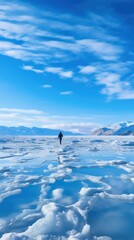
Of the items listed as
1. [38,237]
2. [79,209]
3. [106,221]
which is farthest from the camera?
[79,209]

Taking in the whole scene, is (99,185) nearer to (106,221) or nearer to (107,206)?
(107,206)

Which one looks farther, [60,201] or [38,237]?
[60,201]

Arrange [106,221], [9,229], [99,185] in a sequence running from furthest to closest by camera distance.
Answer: [99,185], [106,221], [9,229]

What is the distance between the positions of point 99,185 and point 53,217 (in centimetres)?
393

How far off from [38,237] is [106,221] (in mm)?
1659

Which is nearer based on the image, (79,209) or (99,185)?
(79,209)

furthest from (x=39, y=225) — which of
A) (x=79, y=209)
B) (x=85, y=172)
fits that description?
(x=85, y=172)

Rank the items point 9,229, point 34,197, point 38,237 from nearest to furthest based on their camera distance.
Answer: point 38,237, point 9,229, point 34,197

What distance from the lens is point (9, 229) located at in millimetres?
5320

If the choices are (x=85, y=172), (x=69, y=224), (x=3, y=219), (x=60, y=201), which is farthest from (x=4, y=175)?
(x=69, y=224)

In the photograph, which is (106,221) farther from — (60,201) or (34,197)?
(34,197)

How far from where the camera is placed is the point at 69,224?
563 cm

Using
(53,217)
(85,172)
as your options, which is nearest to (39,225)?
(53,217)

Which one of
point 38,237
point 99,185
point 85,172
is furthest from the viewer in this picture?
point 85,172
